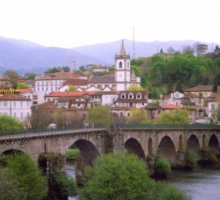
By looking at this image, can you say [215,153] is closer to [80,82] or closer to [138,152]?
[138,152]

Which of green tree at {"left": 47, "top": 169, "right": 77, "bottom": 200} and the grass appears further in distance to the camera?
the grass

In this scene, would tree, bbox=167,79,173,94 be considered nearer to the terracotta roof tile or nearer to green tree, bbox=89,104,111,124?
the terracotta roof tile

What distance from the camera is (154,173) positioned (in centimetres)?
7081

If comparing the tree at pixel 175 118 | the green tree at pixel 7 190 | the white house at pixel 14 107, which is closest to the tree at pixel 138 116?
the tree at pixel 175 118

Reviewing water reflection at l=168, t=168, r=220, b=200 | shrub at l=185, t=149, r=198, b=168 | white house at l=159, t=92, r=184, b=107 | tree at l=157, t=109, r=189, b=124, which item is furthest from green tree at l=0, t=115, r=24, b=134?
white house at l=159, t=92, r=184, b=107

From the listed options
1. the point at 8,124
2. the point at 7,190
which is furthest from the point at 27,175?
the point at 8,124

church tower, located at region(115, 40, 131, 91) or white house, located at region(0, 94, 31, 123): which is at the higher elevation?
church tower, located at region(115, 40, 131, 91)

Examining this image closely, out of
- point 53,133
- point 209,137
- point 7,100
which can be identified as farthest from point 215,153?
point 53,133

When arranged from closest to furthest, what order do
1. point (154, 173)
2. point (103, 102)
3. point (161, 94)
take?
point (154, 173) < point (103, 102) < point (161, 94)

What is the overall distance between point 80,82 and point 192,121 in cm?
4052

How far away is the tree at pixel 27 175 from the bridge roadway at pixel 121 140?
88.1 inches

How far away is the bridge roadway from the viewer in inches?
1998

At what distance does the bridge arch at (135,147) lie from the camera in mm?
75250

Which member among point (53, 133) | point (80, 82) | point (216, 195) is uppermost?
point (80, 82)
